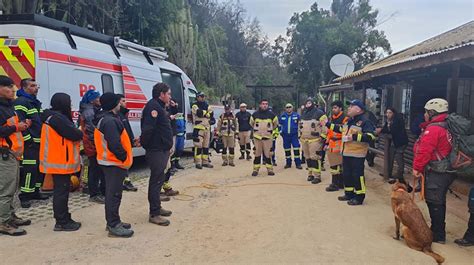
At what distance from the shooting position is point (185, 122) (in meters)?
10.6

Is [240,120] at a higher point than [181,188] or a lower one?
higher

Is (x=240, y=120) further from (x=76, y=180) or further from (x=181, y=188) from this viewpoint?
(x=76, y=180)

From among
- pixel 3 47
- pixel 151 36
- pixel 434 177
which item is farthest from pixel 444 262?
pixel 151 36

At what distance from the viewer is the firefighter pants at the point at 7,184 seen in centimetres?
466

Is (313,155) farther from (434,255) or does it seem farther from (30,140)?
(30,140)

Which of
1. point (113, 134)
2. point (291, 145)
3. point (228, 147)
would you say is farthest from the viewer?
point (228, 147)

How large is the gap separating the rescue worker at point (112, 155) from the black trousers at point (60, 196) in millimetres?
547

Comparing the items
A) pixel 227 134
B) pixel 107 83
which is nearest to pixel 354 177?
pixel 227 134

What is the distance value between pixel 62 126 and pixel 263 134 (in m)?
5.15

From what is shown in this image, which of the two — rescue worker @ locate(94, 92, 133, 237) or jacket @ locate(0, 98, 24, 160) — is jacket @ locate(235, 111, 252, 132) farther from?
jacket @ locate(0, 98, 24, 160)

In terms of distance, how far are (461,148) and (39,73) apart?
241 inches

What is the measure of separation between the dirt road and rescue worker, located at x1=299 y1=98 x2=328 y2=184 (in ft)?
3.97

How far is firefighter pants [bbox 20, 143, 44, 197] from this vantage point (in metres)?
5.88

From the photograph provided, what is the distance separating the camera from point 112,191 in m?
4.72
